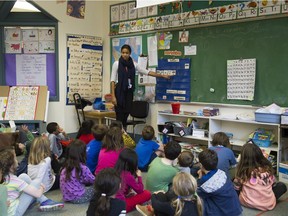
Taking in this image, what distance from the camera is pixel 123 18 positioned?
6.05 meters

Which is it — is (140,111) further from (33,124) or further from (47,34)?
(47,34)

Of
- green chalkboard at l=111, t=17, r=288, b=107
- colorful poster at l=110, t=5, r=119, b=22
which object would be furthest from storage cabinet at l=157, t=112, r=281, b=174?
colorful poster at l=110, t=5, r=119, b=22

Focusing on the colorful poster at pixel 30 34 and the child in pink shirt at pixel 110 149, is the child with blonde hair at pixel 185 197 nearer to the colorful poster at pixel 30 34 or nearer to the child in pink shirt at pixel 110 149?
the child in pink shirt at pixel 110 149

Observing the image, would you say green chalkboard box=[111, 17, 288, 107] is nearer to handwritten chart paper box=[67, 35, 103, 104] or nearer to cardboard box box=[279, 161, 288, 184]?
cardboard box box=[279, 161, 288, 184]

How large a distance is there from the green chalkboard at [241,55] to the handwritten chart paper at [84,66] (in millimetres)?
1852

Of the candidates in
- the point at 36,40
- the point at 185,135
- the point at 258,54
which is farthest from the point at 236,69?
the point at 36,40

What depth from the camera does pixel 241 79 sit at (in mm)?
4375

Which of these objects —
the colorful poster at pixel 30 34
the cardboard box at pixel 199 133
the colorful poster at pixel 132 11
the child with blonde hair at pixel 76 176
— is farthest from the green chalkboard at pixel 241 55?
the colorful poster at pixel 30 34

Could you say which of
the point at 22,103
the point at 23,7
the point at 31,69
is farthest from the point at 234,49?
the point at 23,7

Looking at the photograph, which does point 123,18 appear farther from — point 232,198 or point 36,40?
point 232,198

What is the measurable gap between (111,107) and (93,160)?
96.3 inches

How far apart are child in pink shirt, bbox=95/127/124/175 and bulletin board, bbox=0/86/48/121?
8.56 ft

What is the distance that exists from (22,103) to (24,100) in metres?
0.06

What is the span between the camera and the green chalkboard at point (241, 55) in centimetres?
404
